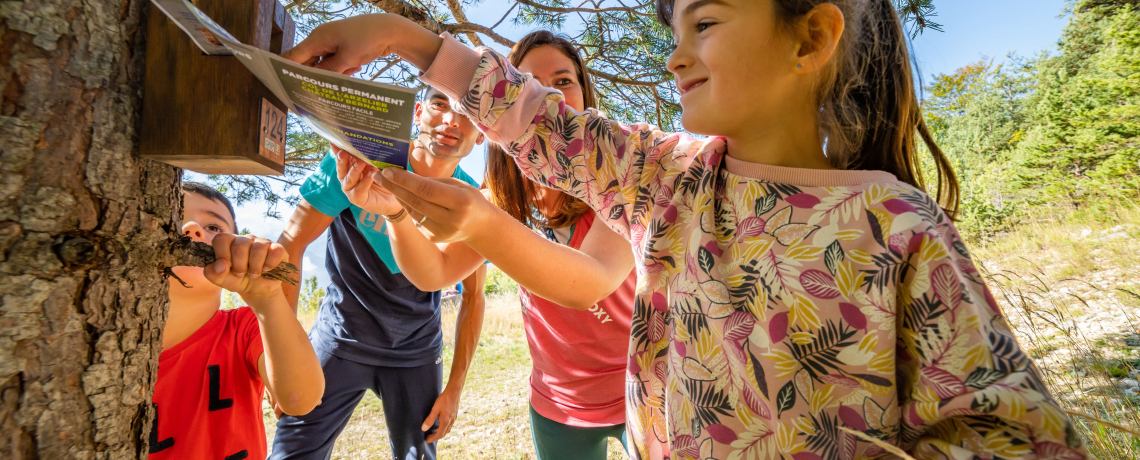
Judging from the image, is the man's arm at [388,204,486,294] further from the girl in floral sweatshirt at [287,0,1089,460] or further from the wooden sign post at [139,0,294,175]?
the wooden sign post at [139,0,294,175]

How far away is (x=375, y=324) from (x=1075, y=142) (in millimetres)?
16900

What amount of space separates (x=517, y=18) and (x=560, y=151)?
2531 mm

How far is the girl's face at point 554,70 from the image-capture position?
6.36 ft

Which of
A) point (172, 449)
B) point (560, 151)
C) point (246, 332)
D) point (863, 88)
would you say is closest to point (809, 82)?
point (863, 88)

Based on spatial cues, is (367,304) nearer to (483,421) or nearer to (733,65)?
(733,65)

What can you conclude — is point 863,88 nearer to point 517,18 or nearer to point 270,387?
point 270,387

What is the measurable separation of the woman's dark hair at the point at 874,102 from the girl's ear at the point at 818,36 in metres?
0.03

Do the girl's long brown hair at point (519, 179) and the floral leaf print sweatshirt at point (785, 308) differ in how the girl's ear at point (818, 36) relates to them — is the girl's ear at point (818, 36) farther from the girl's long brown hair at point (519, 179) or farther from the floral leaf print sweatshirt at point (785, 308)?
the girl's long brown hair at point (519, 179)

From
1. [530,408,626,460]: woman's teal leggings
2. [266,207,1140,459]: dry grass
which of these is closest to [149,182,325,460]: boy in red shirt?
[530,408,626,460]: woman's teal leggings

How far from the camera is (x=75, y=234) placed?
0.68 meters

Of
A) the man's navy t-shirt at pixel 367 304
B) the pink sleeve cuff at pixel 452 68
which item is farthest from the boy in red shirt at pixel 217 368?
the pink sleeve cuff at pixel 452 68

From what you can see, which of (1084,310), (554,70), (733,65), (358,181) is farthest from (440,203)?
(1084,310)

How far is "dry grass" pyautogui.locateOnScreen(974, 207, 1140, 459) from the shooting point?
2.36 metres

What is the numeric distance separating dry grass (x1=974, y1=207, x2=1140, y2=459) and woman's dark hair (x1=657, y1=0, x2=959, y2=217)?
0.58 metres
